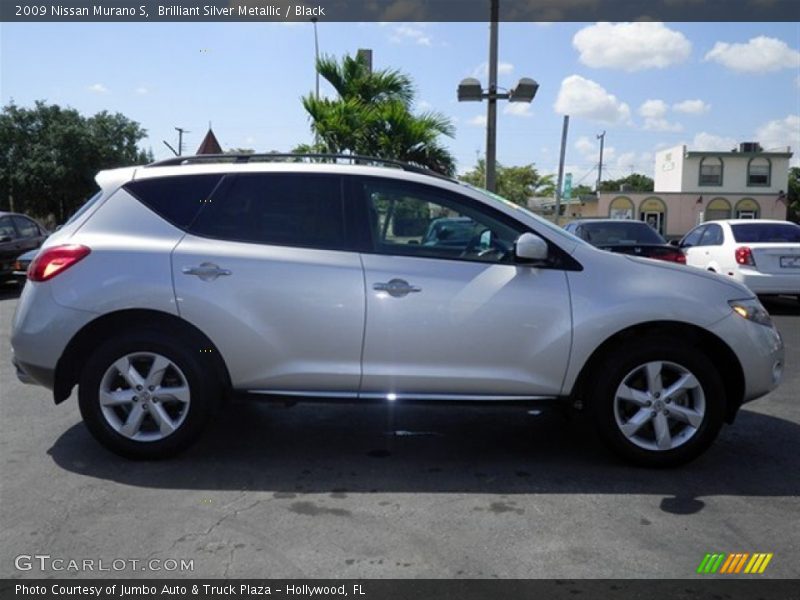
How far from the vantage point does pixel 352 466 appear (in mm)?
4375

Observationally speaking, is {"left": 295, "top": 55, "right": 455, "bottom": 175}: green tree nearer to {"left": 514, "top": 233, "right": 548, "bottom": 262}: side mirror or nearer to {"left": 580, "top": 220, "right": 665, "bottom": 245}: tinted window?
{"left": 580, "top": 220, "right": 665, "bottom": 245}: tinted window

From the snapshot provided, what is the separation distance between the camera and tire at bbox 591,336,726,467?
4262 mm

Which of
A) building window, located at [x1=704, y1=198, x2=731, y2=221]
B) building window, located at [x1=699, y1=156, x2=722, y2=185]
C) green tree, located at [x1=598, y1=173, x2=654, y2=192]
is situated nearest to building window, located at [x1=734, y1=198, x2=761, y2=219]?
building window, located at [x1=704, y1=198, x2=731, y2=221]

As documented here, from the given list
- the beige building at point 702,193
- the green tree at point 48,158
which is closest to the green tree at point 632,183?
the beige building at point 702,193

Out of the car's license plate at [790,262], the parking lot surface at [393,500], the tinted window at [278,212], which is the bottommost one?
the parking lot surface at [393,500]

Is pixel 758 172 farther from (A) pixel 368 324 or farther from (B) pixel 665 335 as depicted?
(A) pixel 368 324

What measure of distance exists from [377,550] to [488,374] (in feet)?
4.46

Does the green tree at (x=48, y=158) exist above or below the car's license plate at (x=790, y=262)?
above

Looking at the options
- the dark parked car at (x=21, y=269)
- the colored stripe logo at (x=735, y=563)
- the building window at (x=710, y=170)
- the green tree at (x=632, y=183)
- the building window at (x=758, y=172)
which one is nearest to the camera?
the colored stripe logo at (x=735, y=563)

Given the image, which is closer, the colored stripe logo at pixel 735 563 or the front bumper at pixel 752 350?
the colored stripe logo at pixel 735 563

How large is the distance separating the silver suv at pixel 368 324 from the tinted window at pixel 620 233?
6.80 meters

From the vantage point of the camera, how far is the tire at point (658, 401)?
4262 millimetres

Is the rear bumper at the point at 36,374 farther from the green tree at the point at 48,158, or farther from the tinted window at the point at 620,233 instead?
the green tree at the point at 48,158

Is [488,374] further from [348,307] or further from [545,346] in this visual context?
[348,307]
